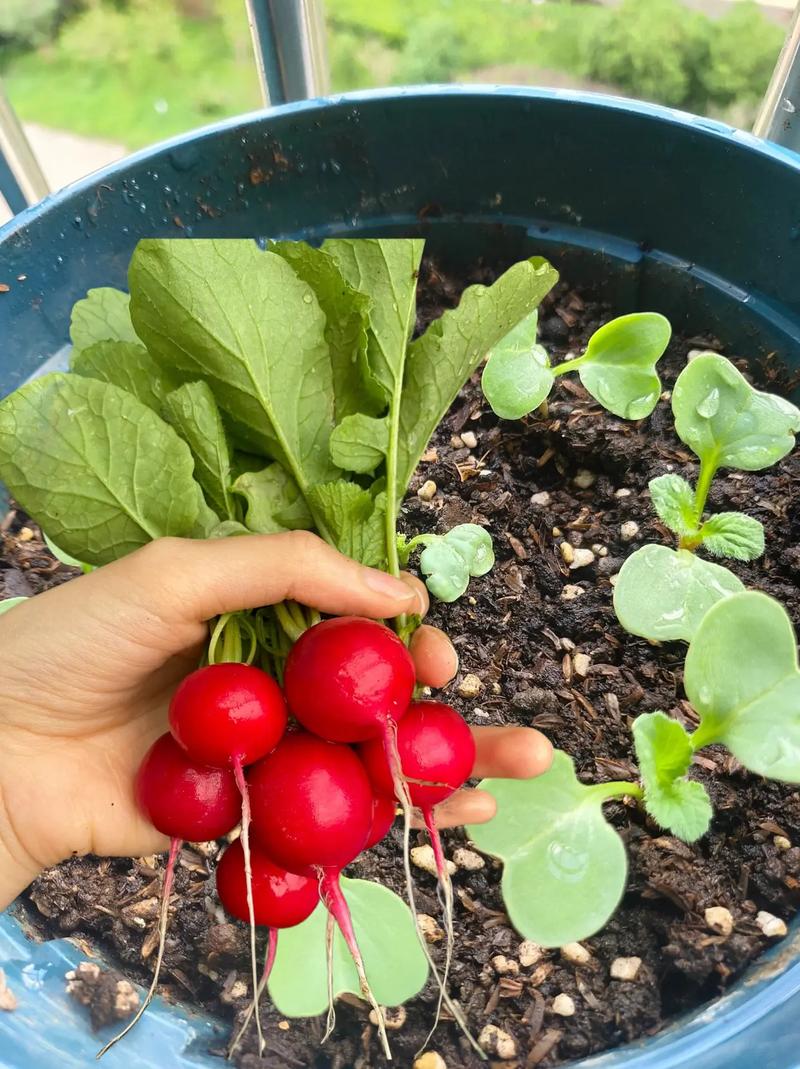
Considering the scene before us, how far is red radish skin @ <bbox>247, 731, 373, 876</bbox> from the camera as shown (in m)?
0.60

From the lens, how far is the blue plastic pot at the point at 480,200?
0.98m

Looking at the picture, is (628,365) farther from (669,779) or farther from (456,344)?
(669,779)

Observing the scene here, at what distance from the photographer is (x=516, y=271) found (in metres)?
0.67

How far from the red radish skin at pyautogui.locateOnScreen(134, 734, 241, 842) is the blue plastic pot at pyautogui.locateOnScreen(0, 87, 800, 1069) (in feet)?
1.92

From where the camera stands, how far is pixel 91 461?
0.68 m

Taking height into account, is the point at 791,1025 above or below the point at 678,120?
below

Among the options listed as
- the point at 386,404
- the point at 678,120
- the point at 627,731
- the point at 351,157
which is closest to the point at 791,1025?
the point at 627,731

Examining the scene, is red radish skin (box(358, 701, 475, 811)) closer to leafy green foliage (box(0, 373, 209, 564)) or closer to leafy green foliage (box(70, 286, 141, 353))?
leafy green foliage (box(0, 373, 209, 564))

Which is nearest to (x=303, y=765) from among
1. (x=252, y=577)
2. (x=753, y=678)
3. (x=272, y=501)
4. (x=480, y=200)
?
(x=252, y=577)

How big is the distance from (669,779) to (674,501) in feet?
1.07

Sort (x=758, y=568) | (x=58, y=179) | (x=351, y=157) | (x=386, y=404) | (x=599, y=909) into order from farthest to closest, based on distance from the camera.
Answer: (x=58, y=179), (x=351, y=157), (x=758, y=568), (x=386, y=404), (x=599, y=909)

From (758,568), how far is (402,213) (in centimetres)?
69

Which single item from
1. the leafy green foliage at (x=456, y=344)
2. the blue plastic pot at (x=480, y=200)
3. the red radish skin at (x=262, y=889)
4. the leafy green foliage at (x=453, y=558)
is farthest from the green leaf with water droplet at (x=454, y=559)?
the blue plastic pot at (x=480, y=200)

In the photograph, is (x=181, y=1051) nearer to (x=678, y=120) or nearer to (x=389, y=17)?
(x=389, y=17)
